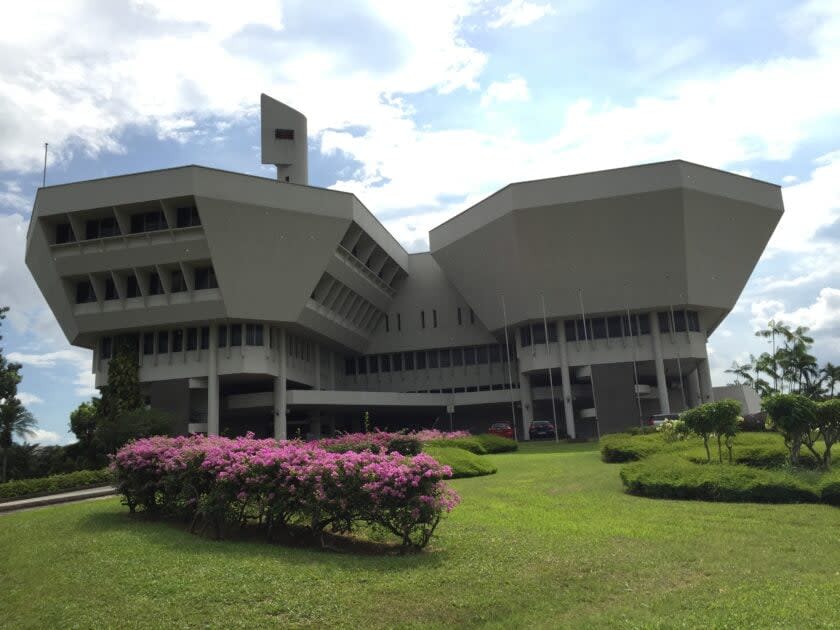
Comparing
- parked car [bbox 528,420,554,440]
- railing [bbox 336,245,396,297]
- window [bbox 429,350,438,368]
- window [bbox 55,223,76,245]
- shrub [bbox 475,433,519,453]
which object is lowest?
shrub [bbox 475,433,519,453]

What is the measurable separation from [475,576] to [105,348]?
39.7m

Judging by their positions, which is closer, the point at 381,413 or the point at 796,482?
the point at 796,482

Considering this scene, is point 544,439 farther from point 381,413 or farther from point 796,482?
point 796,482

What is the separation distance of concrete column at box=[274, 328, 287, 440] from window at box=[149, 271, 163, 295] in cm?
767

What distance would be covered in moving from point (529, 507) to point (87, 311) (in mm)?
34547

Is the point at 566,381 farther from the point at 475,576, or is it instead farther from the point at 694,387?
the point at 475,576

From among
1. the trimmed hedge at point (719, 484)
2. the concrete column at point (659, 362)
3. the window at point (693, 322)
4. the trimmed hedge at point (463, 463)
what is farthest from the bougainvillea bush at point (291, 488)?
the window at point (693, 322)

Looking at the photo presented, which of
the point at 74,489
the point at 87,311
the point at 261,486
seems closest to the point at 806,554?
the point at 261,486

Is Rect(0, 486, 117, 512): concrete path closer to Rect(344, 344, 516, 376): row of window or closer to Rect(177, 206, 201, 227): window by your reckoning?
Rect(177, 206, 201, 227): window

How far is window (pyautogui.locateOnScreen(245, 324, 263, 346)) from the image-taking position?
40.6 metres

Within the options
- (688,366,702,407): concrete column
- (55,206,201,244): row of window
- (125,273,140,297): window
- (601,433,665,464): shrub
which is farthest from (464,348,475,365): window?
(601,433,665,464): shrub

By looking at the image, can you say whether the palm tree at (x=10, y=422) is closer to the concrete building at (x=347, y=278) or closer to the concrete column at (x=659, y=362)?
the concrete building at (x=347, y=278)

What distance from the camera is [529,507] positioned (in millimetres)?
14227

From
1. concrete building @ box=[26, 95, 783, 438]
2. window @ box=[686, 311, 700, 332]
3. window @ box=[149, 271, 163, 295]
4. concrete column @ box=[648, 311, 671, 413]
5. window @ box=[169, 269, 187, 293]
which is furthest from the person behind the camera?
window @ box=[686, 311, 700, 332]
